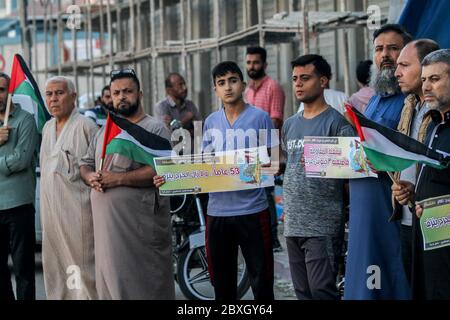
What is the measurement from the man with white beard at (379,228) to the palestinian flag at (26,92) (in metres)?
3.32

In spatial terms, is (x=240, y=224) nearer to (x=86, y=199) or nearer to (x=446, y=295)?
(x=86, y=199)

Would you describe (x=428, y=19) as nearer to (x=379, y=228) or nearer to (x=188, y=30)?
(x=379, y=228)

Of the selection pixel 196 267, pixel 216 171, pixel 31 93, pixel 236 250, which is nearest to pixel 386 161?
pixel 216 171

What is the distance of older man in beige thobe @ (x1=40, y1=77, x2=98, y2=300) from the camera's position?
8.73m

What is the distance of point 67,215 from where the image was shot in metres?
8.75

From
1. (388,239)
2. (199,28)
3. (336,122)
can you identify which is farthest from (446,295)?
(199,28)

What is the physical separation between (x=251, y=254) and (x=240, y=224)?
25cm

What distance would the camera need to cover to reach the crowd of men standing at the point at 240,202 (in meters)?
6.77

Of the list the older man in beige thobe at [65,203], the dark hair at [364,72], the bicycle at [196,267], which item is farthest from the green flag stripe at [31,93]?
the dark hair at [364,72]

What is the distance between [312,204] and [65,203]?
7.23 feet

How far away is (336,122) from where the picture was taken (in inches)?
296

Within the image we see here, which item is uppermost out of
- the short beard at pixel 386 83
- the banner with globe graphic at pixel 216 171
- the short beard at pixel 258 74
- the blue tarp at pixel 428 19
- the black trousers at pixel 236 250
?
the blue tarp at pixel 428 19

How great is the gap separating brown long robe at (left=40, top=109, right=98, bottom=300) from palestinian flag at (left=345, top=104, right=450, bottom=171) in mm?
2875

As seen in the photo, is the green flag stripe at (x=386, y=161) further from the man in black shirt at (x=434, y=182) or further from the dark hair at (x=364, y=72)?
the dark hair at (x=364, y=72)
